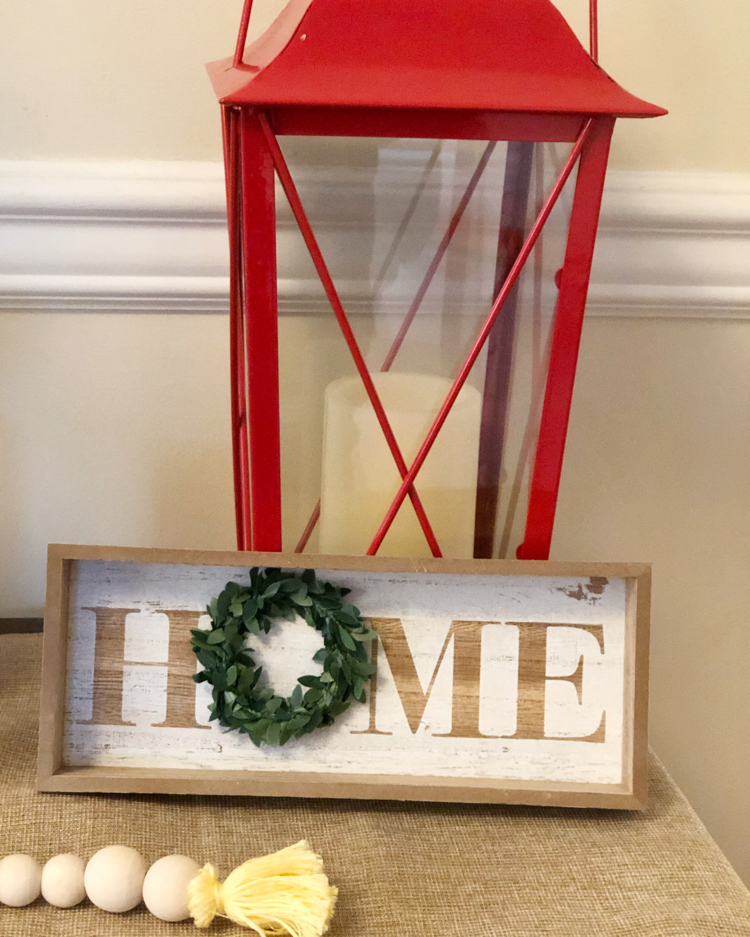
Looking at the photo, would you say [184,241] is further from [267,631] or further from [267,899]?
[267,899]

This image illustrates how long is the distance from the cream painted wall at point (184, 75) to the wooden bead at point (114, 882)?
53 centimetres

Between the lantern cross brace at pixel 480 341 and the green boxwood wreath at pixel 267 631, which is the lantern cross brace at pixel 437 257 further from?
the green boxwood wreath at pixel 267 631

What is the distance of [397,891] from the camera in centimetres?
43

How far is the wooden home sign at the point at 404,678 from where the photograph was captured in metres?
0.51

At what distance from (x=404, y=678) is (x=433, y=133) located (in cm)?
33

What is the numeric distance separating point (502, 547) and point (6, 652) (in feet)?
1.35

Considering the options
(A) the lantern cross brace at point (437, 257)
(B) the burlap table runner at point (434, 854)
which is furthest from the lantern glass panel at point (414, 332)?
(B) the burlap table runner at point (434, 854)

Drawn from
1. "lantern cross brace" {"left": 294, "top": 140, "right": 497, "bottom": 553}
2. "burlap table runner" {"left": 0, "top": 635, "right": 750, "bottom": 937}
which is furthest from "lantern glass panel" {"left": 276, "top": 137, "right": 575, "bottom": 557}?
"burlap table runner" {"left": 0, "top": 635, "right": 750, "bottom": 937}

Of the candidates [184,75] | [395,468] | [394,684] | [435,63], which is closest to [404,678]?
[394,684]

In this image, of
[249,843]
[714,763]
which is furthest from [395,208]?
[714,763]

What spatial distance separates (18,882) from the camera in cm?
40

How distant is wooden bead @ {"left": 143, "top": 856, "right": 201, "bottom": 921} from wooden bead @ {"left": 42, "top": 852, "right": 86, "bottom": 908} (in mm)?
33

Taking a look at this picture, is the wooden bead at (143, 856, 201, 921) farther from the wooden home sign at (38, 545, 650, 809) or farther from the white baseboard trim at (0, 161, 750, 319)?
the white baseboard trim at (0, 161, 750, 319)

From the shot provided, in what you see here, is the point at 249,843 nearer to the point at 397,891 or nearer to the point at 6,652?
the point at 397,891
